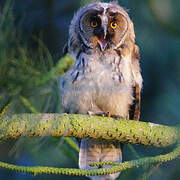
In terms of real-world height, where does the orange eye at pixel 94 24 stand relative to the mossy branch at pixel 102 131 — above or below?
above

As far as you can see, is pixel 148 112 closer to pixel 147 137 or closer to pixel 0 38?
pixel 147 137

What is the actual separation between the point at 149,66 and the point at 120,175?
2.80 ft

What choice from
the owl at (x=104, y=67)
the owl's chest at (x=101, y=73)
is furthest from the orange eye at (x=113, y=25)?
the owl's chest at (x=101, y=73)

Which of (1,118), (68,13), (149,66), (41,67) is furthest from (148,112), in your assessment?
(41,67)

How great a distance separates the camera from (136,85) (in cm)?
257

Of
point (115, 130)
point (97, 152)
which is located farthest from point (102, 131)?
point (97, 152)

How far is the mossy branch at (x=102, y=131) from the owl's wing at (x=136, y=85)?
2.28ft

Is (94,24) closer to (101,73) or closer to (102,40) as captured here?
(102,40)

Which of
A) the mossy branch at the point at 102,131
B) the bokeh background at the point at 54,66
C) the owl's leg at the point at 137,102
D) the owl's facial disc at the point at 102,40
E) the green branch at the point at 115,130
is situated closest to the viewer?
the bokeh background at the point at 54,66

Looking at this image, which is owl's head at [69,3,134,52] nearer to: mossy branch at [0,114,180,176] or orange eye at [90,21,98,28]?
orange eye at [90,21,98,28]

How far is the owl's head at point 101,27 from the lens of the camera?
8.21 ft

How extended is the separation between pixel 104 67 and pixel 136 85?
12.7 inches

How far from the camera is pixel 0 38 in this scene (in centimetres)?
85

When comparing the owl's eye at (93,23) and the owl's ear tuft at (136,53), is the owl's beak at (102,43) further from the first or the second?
the owl's ear tuft at (136,53)
